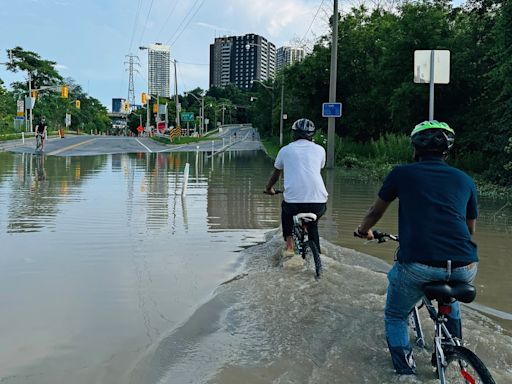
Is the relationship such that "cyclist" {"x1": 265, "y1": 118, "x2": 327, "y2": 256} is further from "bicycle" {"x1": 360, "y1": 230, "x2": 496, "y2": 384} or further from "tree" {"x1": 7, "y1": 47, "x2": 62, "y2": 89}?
"tree" {"x1": 7, "y1": 47, "x2": 62, "y2": 89}

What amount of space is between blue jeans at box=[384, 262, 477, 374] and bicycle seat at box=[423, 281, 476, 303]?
0.08 metres

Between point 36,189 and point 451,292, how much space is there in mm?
14069

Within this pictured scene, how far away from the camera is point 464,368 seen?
3.15 meters

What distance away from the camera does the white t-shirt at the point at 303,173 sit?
6.57 meters

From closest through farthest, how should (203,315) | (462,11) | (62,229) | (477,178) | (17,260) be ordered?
(203,315)
(17,260)
(62,229)
(477,178)
(462,11)

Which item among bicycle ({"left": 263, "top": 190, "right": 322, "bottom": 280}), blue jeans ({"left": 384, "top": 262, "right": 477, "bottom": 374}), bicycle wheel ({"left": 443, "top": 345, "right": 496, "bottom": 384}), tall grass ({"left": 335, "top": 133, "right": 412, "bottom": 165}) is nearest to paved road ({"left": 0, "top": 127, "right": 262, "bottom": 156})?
tall grass ({"left": 335, "top": 133, "right": 412, "bottom": 165})

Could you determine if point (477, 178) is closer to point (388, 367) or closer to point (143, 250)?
point (143, 250)

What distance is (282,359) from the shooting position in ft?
14.4

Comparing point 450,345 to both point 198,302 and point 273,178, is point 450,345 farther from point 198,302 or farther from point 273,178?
point 273,178

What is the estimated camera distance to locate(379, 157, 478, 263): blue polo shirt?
3432 mm

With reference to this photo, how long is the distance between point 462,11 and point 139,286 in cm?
1986

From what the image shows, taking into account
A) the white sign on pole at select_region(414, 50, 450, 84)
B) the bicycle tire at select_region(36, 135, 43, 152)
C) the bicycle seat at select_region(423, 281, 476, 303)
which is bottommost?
the bicycle seat at select_region(423, 281, 476, 303)

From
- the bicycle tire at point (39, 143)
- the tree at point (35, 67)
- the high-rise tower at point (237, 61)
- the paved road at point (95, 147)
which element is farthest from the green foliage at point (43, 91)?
the high-rise tower at point (237, 61)

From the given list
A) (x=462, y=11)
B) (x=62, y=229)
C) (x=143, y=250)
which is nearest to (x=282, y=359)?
(x=143, y=250)
